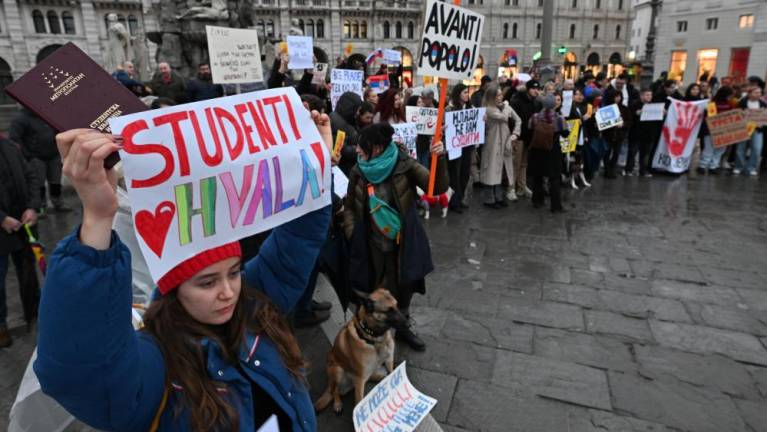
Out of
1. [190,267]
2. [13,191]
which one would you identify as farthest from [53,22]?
[190,267]

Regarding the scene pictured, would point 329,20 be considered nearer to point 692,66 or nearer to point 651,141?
point 692,66

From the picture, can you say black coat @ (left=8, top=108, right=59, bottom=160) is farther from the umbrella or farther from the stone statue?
the stone statue

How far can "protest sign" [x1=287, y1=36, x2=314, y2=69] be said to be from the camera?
8.48 meters

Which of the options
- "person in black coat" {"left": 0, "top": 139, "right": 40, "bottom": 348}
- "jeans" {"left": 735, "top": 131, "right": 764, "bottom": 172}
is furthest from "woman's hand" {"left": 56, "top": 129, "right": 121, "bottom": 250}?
"jeans" {"left": 735, "top": 131, "right": 764, "bottom": 172}

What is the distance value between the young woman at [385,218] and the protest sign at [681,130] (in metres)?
8.81

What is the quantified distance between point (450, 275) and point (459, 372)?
189cm

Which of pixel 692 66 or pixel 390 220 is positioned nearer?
pixel 390 220

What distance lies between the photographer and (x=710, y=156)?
10.6 meters

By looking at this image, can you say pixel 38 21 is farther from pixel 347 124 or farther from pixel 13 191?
pixel 347 124

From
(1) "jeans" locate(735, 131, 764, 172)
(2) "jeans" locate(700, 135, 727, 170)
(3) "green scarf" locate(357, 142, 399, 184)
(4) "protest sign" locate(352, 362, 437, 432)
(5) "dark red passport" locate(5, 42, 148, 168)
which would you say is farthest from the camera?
(2) "jeans" locate(700, 135, 727, 170)

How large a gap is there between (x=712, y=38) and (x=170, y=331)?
167 feet

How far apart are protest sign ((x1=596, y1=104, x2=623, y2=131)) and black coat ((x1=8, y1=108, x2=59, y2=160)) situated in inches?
381

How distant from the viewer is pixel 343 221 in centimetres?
388

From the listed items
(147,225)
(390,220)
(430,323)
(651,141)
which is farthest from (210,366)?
(651,141)
